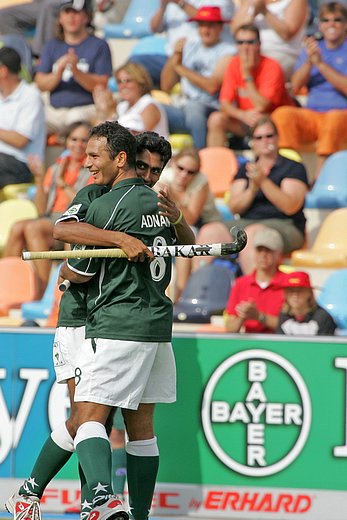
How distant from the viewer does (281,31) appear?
32.6ft

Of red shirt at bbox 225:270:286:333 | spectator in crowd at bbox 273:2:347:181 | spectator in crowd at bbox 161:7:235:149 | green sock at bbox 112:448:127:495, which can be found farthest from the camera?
spectator in crowd at bbox 161:7:235:149

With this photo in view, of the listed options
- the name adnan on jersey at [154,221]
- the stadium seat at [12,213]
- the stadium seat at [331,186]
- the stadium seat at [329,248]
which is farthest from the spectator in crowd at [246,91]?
the name adnan on jersey at [154,221]

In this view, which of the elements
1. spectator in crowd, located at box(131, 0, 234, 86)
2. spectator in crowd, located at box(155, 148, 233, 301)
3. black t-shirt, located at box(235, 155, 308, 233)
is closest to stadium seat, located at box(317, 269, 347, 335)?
black t-shirt, located at box(235, 155, 308, 233)

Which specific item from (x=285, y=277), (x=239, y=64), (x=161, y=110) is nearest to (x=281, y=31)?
(x=239, y=64)

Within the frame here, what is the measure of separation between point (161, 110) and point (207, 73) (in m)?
1.01

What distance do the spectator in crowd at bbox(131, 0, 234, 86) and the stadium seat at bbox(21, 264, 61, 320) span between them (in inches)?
109

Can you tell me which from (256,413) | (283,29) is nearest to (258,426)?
(256,413)

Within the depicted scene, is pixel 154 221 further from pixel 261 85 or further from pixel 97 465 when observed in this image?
pixel 261 85

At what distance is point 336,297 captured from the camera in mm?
7746

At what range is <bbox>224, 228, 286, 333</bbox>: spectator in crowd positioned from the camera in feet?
23.6

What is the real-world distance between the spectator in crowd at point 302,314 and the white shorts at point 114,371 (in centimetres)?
192

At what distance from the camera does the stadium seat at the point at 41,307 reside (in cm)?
845

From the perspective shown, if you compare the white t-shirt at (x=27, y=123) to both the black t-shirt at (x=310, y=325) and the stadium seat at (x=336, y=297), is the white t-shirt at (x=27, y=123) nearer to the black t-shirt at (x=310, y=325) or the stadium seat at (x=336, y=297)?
the stadium seat at (x=336, y=297)

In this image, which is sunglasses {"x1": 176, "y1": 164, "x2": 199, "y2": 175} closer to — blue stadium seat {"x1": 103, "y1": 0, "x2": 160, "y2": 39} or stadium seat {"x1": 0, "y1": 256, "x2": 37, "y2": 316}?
stadium seat {"x1": 0, "y1": 256, "x2": 37, "y2": 316}
